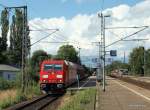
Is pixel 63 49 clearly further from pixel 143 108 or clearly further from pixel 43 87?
pixel 143 108

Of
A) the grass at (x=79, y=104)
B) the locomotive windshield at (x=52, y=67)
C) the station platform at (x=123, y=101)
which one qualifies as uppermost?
the locomotive windshield at (x=52, y=67)

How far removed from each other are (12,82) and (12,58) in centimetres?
6124

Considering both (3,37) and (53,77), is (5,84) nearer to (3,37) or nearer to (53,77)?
(53,77)

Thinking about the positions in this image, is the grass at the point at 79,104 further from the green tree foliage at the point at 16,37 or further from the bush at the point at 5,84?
the green tree foliage at the point at 16,37

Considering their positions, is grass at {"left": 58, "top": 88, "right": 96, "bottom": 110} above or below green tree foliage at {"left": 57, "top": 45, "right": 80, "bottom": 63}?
below

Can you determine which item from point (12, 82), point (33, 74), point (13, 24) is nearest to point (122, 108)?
point (12, 82)

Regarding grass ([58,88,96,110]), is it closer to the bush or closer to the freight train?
the freight train

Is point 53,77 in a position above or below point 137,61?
below

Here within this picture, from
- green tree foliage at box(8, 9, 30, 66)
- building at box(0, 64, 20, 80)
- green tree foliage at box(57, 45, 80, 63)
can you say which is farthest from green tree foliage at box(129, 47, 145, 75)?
building at box(0, 64, 20, 80)

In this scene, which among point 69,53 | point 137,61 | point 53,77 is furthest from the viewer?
point 69,53

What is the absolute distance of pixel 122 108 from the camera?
23328 millimetres

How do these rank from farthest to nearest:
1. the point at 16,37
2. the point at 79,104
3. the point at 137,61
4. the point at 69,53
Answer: the point at 69,53, the point at 137,61, the point at 16,37, the point at 79,104

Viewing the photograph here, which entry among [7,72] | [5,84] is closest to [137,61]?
[7,72]

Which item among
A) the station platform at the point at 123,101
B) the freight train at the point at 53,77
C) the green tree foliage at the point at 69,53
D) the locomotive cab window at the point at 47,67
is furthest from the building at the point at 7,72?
the green tree foliage at the point at 69,53
